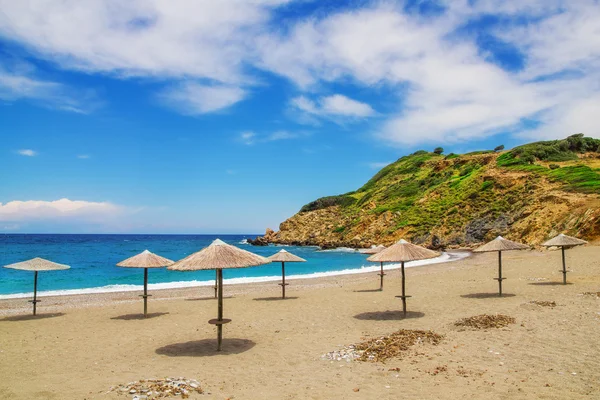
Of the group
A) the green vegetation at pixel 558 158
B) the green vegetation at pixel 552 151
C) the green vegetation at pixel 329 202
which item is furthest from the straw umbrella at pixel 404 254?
the green vegetation at pixel 329 202

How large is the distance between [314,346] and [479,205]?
150 feet

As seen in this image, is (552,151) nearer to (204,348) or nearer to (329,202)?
(329,202)

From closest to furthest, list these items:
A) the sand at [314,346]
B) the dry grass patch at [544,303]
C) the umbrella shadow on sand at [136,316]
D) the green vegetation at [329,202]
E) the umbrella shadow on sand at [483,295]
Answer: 1. the sand at [314,346]
2. the dry grass patch at [544,303]
3. the umbrella shadow on sand at [136,316]
4. the umbrella shadow on sand at [483,295]
5. the green vegetation at [329,202]

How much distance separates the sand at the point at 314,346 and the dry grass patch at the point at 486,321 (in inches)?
14.3

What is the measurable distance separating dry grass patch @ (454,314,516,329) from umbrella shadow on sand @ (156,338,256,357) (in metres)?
5.60

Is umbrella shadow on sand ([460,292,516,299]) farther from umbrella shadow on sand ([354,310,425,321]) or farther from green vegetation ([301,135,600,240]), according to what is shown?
A: green vegetation ([301,135,600,240])

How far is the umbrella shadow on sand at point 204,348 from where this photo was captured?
9.92 metres

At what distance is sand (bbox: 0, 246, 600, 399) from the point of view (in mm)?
6977

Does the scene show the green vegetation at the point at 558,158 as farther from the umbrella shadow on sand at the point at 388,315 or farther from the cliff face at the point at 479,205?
the umbrella shadow on sand at the point at 388,315

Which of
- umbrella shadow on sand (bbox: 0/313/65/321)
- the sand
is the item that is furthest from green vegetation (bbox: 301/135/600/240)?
umbrella shadow on sand (bbox: 0/313/65/321)

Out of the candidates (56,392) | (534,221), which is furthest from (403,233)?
(56,392)

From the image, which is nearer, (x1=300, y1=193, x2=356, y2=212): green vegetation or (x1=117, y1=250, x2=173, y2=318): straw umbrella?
(x1=117, y1=250, x2=173, y2=318): straw umbrella

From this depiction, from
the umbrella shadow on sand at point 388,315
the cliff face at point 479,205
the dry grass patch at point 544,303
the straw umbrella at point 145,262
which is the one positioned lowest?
the umbrella shadow on sand at point 388,315

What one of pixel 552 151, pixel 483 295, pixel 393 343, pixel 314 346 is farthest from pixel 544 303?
pixel 552 151
